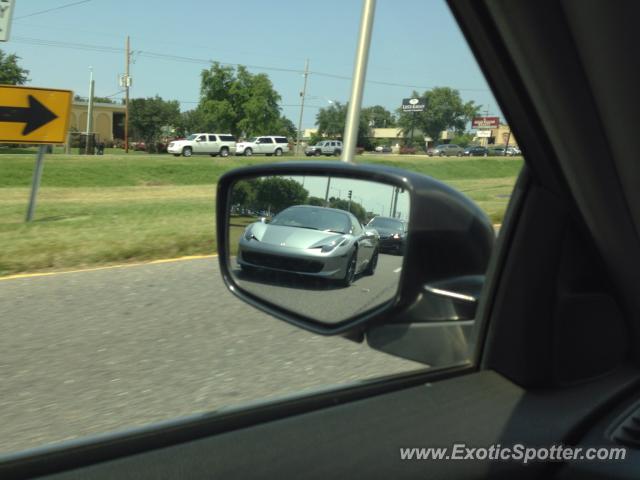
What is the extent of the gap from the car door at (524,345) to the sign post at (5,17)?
1.18 metres

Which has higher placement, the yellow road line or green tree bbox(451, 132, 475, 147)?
green tree bbox(451, 132, 475, 147)

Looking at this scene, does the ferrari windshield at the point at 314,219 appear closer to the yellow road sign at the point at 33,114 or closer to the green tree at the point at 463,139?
the green tree at the point at 463,139

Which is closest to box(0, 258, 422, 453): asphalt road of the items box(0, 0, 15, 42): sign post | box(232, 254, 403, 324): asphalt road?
box(232, 254, 403, 324): asphalt road

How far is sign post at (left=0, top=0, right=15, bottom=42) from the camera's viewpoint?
1920 mm

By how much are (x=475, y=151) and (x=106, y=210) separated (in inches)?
419

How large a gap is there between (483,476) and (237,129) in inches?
92.7

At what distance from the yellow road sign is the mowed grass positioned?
2.17 feet

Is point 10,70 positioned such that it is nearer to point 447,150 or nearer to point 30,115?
point 447,150

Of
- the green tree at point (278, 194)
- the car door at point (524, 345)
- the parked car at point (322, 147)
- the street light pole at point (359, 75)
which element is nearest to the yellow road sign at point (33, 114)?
the parked car at point (322, 147)

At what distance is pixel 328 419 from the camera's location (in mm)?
1591

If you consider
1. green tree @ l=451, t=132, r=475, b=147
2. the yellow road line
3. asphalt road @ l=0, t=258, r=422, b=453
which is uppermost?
green tree @ l=451, t=132, r=475, b=147

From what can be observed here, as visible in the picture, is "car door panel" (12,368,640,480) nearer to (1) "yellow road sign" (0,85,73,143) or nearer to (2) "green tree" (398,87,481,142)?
(2) "green tree" (398,87,481,142)

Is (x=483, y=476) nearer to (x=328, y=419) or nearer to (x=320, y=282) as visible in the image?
(x=328, y=419)

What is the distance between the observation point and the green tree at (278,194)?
71.9 inches
